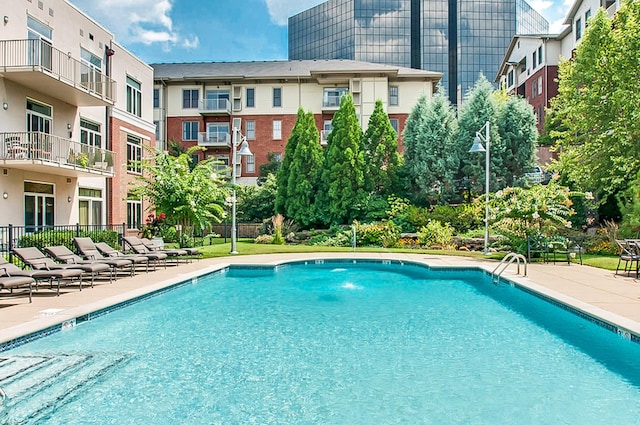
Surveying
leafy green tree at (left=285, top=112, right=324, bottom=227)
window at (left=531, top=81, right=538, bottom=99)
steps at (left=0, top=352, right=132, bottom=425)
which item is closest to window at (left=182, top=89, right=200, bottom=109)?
leafy green tree at (left=285, top=112, right=324, bottom=227)

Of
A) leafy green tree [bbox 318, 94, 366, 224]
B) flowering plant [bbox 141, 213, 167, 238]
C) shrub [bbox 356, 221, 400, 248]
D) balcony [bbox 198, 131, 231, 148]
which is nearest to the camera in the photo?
shrub [bbox 356, 221, 400, 248]

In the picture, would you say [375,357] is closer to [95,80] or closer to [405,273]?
[405,273]

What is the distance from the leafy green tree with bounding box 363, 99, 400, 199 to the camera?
26.3 meters

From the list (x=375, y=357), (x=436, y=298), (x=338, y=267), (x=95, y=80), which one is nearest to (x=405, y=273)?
(x=338, y=267)

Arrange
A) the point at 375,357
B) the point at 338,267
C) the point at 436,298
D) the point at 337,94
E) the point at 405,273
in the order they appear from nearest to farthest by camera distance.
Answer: the point at 375,357 < the point at 436,298 < the point at 405,273 < the point at 338,267 < the point at 337,94

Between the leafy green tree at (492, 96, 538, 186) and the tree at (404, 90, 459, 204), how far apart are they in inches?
98.3

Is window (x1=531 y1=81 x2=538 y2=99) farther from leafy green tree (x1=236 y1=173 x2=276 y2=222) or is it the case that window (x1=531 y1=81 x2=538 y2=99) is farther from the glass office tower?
the glass office tower

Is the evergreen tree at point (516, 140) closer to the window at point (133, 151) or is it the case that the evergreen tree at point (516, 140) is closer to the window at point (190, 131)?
the window at point (133, 151)

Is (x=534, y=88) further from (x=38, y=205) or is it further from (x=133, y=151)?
(x=38, y=205)

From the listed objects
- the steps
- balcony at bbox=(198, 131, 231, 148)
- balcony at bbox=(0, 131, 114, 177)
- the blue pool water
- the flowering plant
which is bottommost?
the blue pool water

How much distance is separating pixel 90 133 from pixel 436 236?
16.7 metres

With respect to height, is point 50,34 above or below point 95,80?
above

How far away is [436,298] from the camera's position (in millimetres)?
11234

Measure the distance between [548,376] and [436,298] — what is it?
5321 mm
